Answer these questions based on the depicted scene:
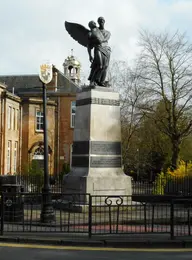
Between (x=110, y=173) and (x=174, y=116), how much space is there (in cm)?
1863

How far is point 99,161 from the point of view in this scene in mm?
16125

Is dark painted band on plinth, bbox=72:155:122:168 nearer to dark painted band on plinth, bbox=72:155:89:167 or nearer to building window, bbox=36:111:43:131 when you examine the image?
dark painted band on plinth, bbox=72:155:89:167

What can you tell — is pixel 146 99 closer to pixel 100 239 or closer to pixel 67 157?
pixel 67 157

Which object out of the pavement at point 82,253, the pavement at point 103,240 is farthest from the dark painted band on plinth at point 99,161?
the pavement at point 82,253

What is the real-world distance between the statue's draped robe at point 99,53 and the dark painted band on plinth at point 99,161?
9.87 ft

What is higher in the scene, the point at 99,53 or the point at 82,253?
the point at 99,53

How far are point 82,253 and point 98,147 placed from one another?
283 inches

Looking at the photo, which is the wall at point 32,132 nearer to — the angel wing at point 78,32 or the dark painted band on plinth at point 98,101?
the angel wing at point 78,32

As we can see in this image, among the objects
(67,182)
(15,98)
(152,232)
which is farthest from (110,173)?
(15,98)

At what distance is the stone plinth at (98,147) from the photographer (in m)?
16.0

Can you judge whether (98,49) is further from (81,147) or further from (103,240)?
(103,240)

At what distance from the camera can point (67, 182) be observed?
1667cm

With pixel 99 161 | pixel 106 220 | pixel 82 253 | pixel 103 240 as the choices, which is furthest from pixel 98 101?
pixel 82 253

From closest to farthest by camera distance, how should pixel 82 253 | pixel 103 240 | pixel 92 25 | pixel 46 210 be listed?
pixel 82 253 < pixel 103 240 < pixel 46 210 < pixel 92 25
